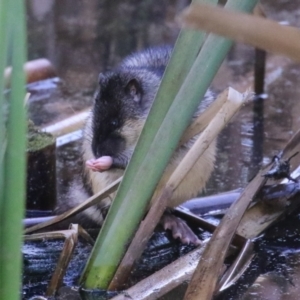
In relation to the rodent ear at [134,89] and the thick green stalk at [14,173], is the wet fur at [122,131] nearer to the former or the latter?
the rodent ear at [134,89]

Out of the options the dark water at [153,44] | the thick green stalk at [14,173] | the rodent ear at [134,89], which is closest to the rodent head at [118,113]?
the rodent ear at [134,89]

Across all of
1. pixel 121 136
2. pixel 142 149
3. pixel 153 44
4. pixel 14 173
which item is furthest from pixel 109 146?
pixel 153 44

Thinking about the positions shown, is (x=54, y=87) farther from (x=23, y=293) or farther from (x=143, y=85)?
(x=23, y=293)

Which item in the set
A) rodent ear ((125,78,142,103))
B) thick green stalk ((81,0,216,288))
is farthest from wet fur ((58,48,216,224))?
thick green stalk ((81,0,216,288))

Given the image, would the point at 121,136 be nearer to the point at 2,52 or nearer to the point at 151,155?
the point at 151,155

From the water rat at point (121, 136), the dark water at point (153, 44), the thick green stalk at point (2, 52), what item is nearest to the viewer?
the thick green stalk at point (2, 52)

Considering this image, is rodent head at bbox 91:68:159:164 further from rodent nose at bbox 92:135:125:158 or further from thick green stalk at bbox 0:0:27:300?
thick green stalk at bbox 0:0:27:300
